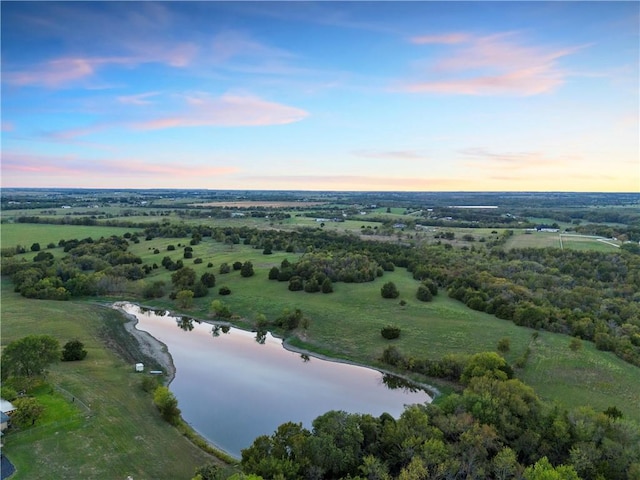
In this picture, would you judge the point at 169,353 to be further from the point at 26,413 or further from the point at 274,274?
the point at 274,274

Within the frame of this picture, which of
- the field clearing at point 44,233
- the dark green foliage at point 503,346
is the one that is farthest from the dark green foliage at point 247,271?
the field clearing at point 44,233

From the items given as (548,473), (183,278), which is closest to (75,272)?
(183,278)

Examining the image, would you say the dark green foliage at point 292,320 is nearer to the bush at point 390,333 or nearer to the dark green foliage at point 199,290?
the bush at point 390,333

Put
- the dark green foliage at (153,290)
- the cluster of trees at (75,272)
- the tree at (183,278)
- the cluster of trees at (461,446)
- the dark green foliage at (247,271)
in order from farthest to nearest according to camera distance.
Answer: the dark green foliage at (247,271), the tree at (183,278), the dark green foliage at (153,290), the cluster of trees at (75,272), the cluster of trees at (461,446)

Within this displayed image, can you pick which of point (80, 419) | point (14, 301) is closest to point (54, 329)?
point (14, 301)

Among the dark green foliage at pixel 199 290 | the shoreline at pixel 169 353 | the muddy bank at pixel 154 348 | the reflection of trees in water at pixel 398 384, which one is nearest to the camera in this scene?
the reflection of trees in water at pixel 398 384

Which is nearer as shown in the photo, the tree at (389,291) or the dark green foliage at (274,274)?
the tree at (389,291)

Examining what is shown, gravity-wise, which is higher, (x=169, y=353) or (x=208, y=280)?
(x=208, y=280)
